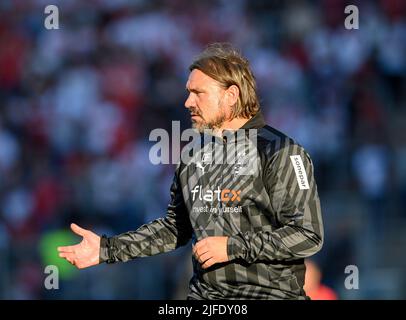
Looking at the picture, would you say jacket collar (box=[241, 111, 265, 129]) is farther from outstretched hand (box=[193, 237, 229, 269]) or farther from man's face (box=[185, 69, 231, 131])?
outstretched hand (box=[193, 237, 229, 269])

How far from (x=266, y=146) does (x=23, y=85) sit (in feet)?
21.5

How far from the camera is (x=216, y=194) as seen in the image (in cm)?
387

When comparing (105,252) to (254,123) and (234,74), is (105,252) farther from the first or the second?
(234,74)

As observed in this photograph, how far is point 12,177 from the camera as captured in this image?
30.2ft

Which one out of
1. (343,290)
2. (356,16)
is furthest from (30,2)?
(343,290)

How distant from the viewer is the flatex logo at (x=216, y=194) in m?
3.81

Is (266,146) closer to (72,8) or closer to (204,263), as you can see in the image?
(204,263)

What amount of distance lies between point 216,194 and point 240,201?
0.12 m

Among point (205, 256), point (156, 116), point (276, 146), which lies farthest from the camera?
point (156, 116)

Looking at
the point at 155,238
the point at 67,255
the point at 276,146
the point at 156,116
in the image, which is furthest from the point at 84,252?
the point at 156,116

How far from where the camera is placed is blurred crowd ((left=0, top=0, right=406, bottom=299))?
8273mm

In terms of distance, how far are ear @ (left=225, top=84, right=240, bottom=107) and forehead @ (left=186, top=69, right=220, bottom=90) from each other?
57 mm

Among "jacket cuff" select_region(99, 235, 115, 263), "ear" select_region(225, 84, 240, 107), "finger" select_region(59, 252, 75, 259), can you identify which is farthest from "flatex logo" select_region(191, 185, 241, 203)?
"finger" select_region(59, 252, 75, 259)
